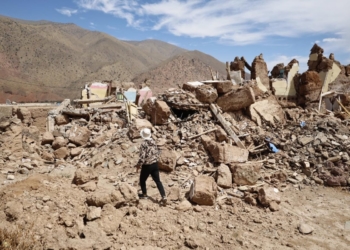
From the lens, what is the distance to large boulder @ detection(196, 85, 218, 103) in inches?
301

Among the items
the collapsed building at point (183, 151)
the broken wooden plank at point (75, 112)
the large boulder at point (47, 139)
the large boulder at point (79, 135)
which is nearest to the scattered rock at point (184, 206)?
the collapsed building at point (183, 151)

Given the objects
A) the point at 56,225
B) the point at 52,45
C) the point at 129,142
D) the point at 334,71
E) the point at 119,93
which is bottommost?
the point at 56,225

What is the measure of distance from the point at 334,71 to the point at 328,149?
9.87 metres

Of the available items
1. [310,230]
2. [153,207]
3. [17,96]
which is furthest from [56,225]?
[17,96]

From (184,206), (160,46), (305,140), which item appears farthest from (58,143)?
(160,46)

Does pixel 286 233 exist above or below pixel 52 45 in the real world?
below

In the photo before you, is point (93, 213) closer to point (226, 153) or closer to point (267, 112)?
point (226, 153)

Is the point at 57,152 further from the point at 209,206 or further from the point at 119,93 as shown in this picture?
the point at 119,93

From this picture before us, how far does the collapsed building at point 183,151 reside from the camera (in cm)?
414

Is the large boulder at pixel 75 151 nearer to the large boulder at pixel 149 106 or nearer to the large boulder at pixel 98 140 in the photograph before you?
the large boulder at pixel 98 140

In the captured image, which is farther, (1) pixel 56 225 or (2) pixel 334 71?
(2) pixel 334 71

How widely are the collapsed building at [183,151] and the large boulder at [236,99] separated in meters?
0.03

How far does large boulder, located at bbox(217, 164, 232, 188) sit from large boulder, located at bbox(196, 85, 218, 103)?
2687 mm

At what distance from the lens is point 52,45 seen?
1989 inches
